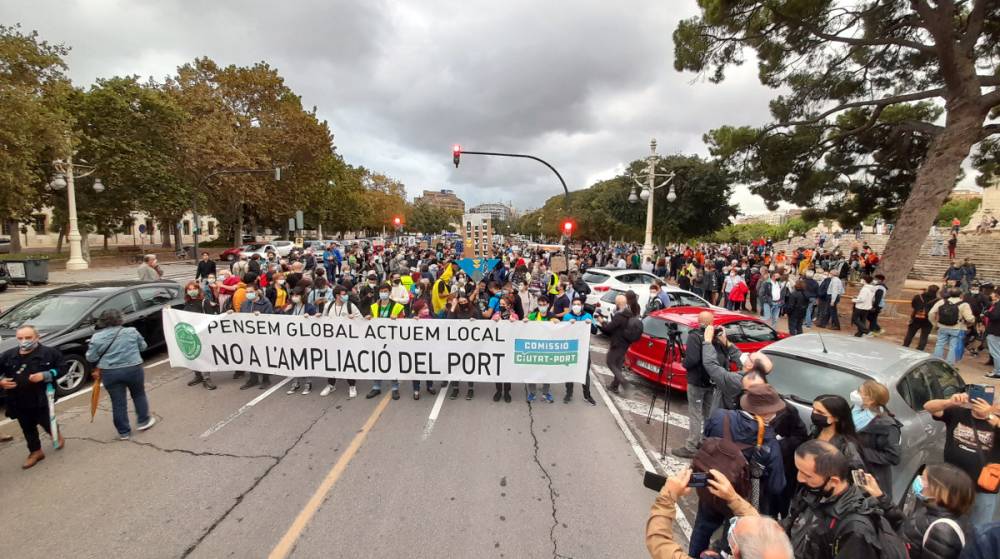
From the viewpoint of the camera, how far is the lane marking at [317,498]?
3.29 metres

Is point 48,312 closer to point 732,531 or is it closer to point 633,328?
point 633,328

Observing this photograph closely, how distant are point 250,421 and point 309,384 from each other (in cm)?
124

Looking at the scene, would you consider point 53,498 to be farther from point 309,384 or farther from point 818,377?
point 818,377

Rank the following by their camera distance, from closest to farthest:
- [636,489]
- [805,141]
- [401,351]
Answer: [636,489] → [401,351] → [805,141]

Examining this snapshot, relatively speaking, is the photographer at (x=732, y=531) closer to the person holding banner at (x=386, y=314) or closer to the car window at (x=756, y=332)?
the person holding banner at (x=386, y=314)

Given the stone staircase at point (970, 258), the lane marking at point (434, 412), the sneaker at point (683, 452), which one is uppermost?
the stone staircase at point (970, 258)

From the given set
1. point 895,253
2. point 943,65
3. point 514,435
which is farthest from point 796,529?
point 943,65

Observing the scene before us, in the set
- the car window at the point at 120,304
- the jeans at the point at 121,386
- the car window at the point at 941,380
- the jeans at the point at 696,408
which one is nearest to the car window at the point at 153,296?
the car window at the point at 120,304

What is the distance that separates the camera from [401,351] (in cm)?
651

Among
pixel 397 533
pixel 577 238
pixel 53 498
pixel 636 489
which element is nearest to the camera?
pixel 397 533

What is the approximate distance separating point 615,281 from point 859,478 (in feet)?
30.4

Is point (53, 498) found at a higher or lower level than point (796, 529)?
lower

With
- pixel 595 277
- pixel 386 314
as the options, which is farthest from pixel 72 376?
pixel 595 277

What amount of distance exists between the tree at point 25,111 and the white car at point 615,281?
2205cm
